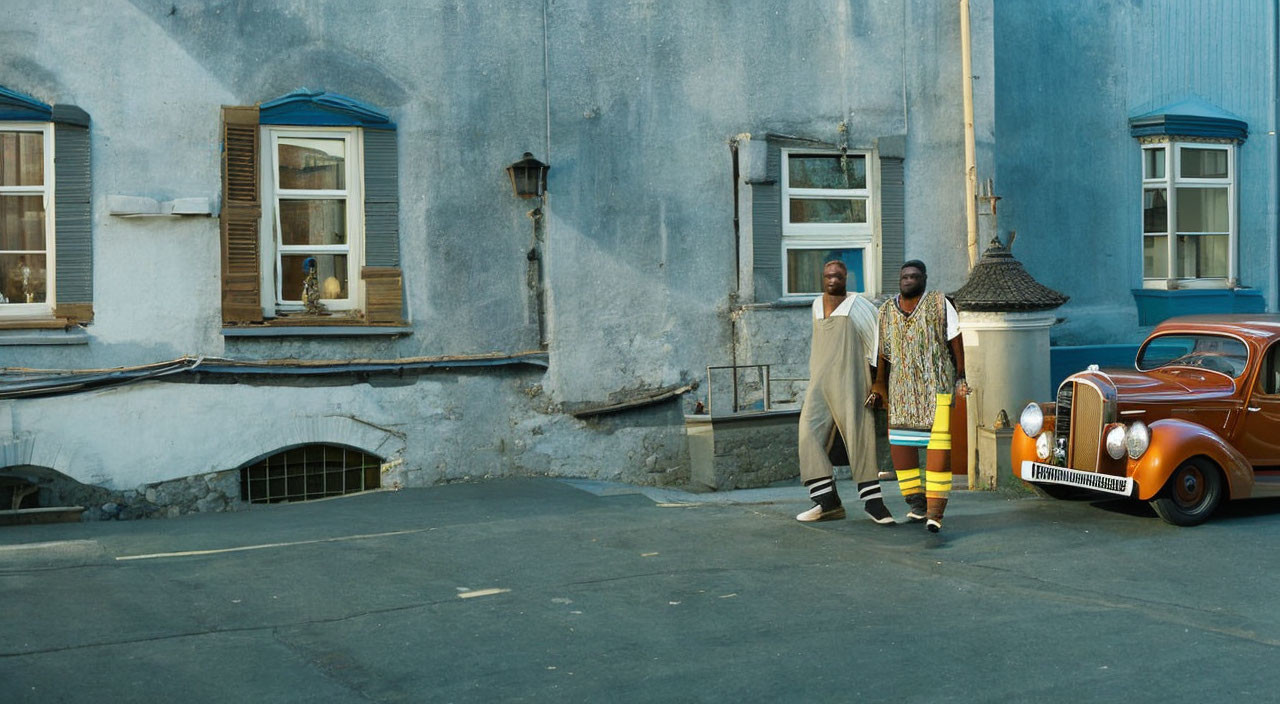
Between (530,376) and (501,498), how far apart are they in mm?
1634

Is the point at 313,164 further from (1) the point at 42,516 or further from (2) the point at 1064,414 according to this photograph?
(2) the point at 1064,414

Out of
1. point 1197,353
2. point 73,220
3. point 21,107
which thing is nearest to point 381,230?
point 73,220

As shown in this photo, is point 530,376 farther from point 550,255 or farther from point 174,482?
point 174,482

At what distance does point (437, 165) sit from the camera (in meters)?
12.1

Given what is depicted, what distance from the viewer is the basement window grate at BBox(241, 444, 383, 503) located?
1174cm

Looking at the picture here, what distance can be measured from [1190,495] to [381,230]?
6982mm

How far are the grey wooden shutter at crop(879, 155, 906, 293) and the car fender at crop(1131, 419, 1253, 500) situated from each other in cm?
440

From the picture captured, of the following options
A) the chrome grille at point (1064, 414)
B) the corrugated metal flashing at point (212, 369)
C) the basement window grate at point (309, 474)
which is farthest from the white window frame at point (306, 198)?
the chrome grille at point (1064, 414)

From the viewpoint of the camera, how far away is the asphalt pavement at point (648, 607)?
5.57 meters

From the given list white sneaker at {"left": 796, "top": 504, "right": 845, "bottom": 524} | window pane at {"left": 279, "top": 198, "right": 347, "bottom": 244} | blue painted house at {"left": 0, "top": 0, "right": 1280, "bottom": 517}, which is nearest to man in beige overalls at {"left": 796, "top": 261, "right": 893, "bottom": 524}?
white sneaker at {"left": 796, "top": 504, "right": 845, "bottom": 524}

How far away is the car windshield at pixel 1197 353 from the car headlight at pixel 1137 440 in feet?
3.74

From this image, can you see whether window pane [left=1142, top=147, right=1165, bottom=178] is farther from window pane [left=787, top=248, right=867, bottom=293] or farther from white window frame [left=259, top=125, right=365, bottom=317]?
white window frame [left=259, top=125, right=365, bottom=317]

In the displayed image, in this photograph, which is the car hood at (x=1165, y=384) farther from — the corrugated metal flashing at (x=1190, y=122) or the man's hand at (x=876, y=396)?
the corrugated metal flashing at (x=1190, y=122)

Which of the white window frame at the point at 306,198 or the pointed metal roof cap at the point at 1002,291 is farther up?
the white window frame at the point at 306,198
